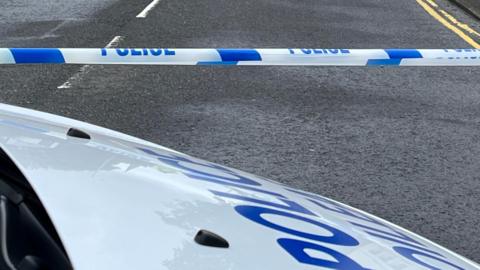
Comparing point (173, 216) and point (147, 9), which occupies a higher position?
point (173, 216)

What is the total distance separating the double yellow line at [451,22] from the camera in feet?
36.4

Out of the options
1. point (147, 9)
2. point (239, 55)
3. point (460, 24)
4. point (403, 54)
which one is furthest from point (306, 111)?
point (147, 9)

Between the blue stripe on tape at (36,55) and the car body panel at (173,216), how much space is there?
262 cm

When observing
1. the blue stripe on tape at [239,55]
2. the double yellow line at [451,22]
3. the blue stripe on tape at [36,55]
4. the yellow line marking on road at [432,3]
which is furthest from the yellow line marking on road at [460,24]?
the blue stripe on tape at [36,55]

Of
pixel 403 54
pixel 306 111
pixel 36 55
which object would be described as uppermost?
pixel 403 54

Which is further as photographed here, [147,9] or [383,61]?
[147,9]

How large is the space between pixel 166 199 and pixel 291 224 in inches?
14.7

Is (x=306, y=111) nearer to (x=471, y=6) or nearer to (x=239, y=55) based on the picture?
(x=239, y=55)

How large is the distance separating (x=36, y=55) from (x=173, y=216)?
3.58 metres

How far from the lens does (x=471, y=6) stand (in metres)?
14.3

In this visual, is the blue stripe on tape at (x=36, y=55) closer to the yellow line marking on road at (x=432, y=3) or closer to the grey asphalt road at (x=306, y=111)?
the grey asphalt road at (x=306, y=111)

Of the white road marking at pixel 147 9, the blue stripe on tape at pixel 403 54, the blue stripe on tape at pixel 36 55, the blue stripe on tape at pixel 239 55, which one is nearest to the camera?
the blue stripe on tape at pixel 36 55

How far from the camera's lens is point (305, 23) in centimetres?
1204

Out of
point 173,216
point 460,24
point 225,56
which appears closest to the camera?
point 173,216
